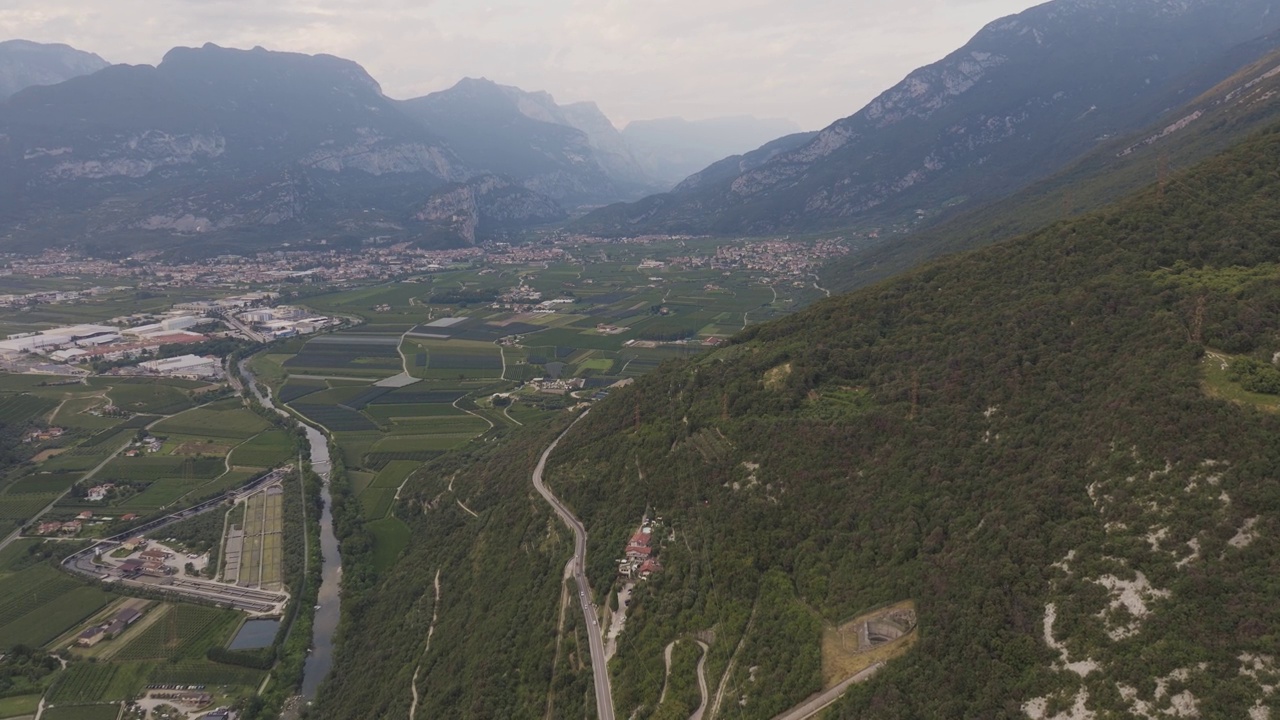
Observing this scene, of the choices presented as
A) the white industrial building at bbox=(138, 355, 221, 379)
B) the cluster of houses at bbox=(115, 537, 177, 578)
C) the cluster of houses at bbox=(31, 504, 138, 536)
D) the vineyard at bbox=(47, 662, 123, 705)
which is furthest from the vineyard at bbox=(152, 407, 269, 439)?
the vineyard at bbox=(47, 662, 123, 705)

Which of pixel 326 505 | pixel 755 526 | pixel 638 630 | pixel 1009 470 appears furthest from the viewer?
pixel 326 505

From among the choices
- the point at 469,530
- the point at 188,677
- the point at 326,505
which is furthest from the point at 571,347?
the point at 188,677

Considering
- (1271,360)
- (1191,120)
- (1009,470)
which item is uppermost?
(1191,120)

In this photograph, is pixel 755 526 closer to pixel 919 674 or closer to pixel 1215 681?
pixel 919 674

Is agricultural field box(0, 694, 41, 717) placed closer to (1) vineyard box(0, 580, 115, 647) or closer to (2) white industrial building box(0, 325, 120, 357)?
(1) vineyard box(0, 580, 115, 647)

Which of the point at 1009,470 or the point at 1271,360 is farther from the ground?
the point at 1271,360

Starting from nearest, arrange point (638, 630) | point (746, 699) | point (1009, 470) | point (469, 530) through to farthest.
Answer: point (746, 699) → point (1009, 470) → point (638, 630) → point (469, 530)

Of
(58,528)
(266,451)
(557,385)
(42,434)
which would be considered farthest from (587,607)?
(42,434)
